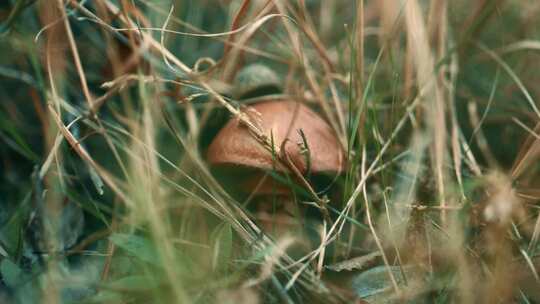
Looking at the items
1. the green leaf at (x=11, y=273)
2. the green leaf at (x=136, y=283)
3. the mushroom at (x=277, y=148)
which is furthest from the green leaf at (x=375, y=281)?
the green leaf at (x=11, y=273)

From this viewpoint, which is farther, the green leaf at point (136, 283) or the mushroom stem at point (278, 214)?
the mushroom stem at point (278, 214)

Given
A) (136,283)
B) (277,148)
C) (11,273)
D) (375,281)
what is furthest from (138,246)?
(375,281)

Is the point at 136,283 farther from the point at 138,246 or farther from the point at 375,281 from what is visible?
the point at 375,281

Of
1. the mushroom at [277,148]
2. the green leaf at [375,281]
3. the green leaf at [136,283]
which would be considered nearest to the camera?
the green leaf at [136,283]

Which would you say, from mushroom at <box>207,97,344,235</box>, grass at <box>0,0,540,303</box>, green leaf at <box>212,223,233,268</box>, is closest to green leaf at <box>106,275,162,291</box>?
grass at <box>0,0,540,303</box>

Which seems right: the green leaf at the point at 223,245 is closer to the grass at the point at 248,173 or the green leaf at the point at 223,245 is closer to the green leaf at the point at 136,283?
the grass at the point at 248,173

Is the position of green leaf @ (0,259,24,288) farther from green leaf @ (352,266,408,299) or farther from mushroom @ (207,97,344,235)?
green leaf @ (352,266,408,299)

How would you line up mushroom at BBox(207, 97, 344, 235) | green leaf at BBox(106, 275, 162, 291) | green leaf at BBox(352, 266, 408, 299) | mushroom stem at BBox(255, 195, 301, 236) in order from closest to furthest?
1. green leaf at BBox(106, 275, 162, 291)
2. green leaf at BBox(352, 266, 408, 299)
3. mushroom at BBox(207, 97, 344, 235)
4. mushroom stem at BBox(255, 195, 301, 236)
